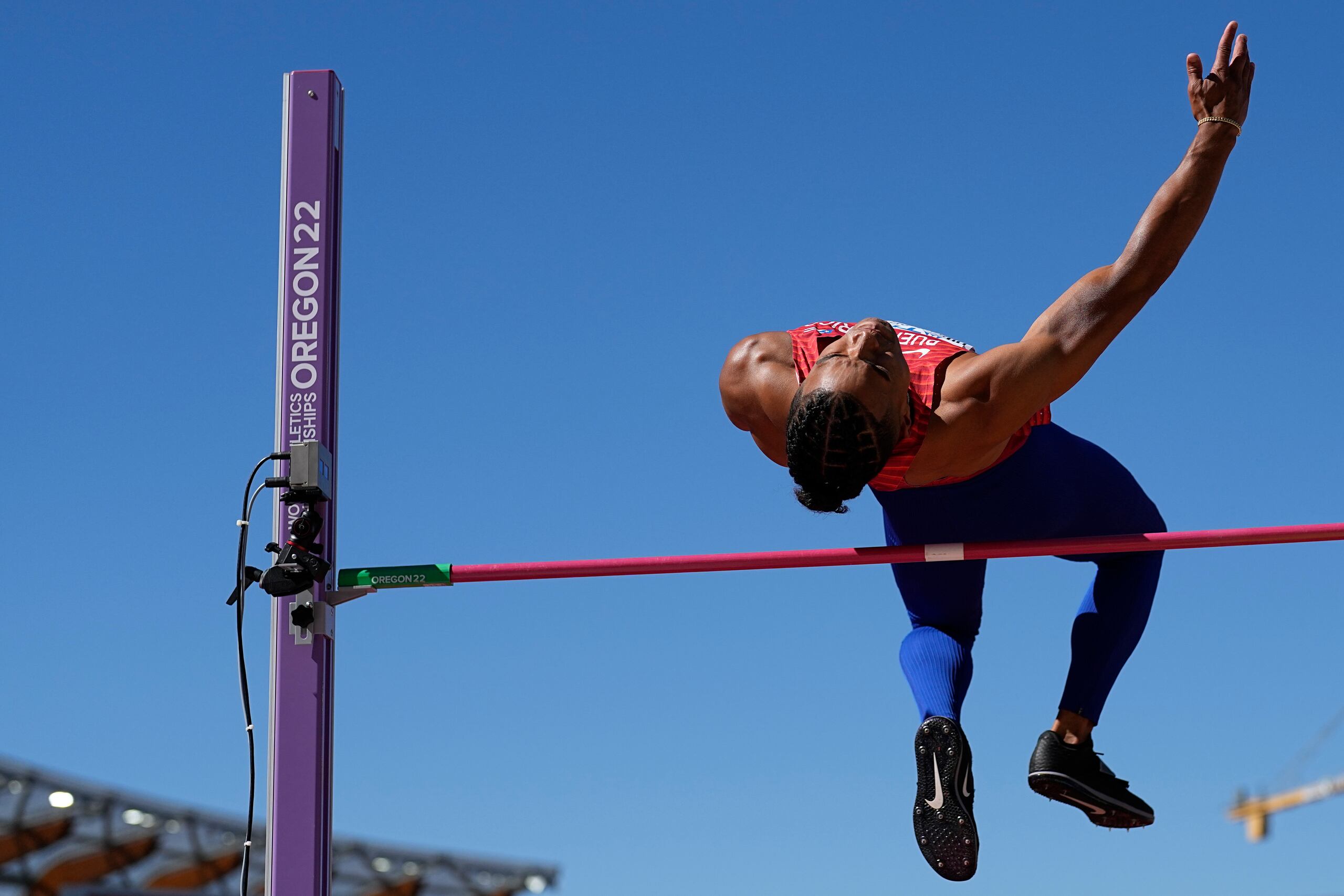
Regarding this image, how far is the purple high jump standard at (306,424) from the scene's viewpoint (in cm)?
440

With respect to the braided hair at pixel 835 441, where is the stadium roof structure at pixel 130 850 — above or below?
above

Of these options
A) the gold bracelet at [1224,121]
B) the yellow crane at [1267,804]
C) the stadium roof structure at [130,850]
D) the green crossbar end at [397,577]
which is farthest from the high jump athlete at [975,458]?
the yellow crane at [1267,804]

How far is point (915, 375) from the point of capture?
157 inches

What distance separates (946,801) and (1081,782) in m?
0.44

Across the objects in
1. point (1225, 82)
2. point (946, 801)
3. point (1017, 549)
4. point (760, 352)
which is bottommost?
point (946, 801)

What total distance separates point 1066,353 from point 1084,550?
0.61m

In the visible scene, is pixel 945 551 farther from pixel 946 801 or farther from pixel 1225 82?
pixel 1225 82

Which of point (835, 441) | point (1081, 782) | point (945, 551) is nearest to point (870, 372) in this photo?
point (835, 441)

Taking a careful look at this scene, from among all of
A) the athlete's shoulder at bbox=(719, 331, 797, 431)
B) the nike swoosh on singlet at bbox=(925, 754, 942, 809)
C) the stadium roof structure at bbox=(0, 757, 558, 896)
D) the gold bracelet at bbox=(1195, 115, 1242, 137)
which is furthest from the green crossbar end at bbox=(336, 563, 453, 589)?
the stadium roof structure at bbox=(0, 757, 558, 896)

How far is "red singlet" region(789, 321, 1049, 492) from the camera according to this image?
3.93 m

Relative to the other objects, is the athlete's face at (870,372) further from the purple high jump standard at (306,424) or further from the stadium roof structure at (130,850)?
the stadium roof structure at (130,850)

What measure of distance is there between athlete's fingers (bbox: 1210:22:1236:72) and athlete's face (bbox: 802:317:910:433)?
107 centimetres

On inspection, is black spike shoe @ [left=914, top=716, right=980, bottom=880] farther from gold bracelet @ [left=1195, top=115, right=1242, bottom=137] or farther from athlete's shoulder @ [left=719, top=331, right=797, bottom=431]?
gold bracelet @ [left=1195, top=115, right=1242, bottom=137]

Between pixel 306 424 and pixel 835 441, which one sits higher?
pixel 306 424
